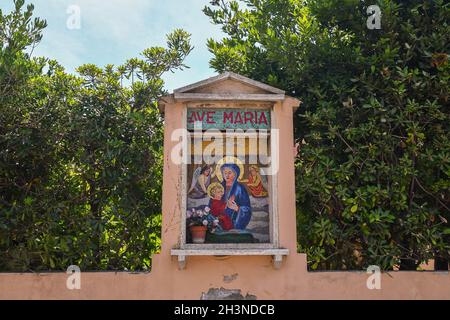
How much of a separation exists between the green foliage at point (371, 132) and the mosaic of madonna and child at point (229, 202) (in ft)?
1.95

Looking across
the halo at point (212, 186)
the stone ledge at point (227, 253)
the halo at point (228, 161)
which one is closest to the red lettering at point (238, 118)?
the halo at point (228, 161)

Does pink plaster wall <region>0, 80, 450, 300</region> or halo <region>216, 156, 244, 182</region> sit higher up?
halo <region>216, 156, 244, 182</region>

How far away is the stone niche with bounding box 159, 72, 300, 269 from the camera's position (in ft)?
18.1

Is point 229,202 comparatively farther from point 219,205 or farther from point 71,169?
point 71,169

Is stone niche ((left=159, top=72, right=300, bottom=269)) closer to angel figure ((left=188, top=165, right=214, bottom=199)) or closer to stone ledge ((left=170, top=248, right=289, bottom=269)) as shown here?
angel figure ((left=188, top=165, right=214, bottom=199))

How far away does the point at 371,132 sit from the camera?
227 inches

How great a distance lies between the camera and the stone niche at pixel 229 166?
217 inches

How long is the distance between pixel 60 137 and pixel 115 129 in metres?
0.77

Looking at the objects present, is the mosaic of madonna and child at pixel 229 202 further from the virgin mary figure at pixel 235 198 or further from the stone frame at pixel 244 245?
the stone frame at pixel 244 245

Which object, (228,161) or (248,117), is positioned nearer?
(248,117)

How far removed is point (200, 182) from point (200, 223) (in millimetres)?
585

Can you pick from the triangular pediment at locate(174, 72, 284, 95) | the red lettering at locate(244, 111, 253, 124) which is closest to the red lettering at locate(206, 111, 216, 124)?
the triangular pediment at locate(174, 72, 284, 95)

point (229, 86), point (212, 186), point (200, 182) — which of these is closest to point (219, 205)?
point (212, 186)

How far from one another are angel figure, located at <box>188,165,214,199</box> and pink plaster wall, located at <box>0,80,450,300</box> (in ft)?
1.92
